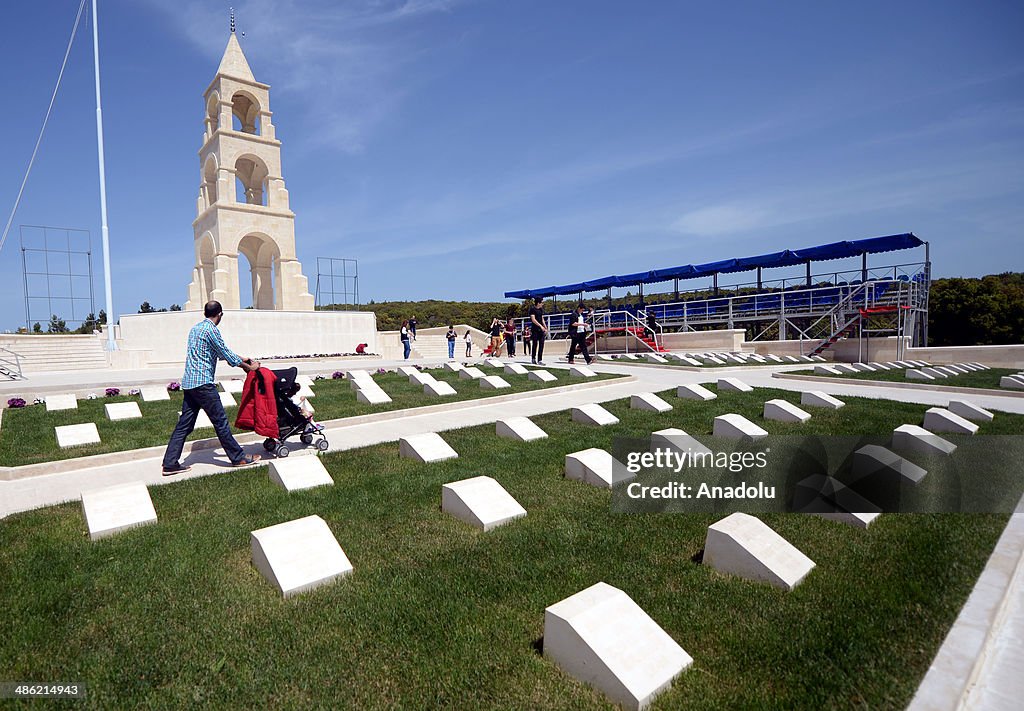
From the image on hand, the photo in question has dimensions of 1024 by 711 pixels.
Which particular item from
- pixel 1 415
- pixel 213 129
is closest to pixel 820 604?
pixel 1 415

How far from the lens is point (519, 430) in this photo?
7508 millimetres

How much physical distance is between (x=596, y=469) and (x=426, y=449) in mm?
2093

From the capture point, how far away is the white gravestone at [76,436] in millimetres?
7312

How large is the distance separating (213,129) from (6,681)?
35831 millimetres

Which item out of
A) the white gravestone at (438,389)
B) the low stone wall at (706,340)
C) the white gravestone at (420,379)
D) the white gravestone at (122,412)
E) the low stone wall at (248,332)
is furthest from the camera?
the low stone wall at (706,340)

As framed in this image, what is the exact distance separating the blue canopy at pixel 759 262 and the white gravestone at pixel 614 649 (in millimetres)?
28667

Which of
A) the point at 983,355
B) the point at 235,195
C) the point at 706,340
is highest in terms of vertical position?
the point at 235,195

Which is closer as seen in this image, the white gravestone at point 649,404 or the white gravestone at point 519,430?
the white gravestone at point 519,430

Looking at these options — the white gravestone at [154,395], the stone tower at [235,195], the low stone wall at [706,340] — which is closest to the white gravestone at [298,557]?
the white gravestone at [154,395]

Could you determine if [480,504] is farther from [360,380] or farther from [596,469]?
[360,380]

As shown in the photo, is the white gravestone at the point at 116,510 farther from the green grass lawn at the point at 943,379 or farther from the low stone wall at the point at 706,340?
the low stone wall at the point at 706,340

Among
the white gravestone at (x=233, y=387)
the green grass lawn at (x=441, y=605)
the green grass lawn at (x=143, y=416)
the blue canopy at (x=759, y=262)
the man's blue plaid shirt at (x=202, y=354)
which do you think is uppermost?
the blue canopy at (x=759, y=262)

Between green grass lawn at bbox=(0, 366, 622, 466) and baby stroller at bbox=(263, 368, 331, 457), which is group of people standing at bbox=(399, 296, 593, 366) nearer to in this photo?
green grass lawn at bbox=(0, 366, 622, 466)

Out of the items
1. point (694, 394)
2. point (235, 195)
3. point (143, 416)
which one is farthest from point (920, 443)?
point (235, 195)
